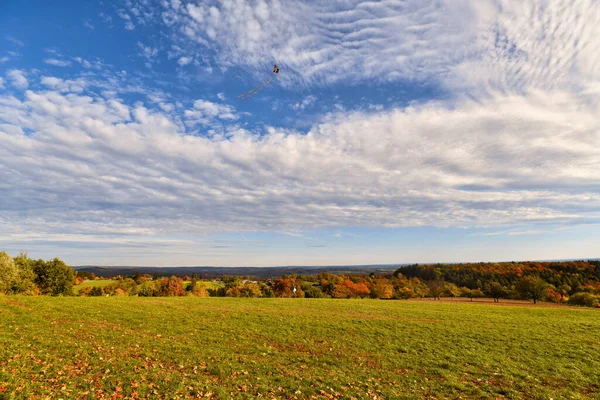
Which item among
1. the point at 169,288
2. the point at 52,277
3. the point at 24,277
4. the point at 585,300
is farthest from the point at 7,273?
the point at 585,300

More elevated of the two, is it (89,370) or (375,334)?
(89,370)

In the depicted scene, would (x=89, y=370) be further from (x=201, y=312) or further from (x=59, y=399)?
(x=201, y=312)

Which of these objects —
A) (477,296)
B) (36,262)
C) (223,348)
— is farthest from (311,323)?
(477,296)

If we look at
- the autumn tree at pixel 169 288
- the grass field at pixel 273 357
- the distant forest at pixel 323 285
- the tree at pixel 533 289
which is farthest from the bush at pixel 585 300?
the autumn tree at pixel 169 288

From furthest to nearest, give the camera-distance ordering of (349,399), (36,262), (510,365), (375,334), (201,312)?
(36,262), (201,312), (375,334), (510,365), (349,399)

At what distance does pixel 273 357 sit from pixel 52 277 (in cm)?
6896

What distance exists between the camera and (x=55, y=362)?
44.7 feet

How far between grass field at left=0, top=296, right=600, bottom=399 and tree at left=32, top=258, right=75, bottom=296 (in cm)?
4297

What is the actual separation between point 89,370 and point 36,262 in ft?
226

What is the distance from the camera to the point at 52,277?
6256cm

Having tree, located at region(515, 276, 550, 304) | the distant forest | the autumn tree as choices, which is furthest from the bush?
the autumn tree

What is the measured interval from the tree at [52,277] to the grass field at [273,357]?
43.0 metres

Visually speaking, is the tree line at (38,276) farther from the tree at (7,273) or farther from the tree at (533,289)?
the tree at (533,289)

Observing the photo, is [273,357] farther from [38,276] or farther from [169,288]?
[169,288]
